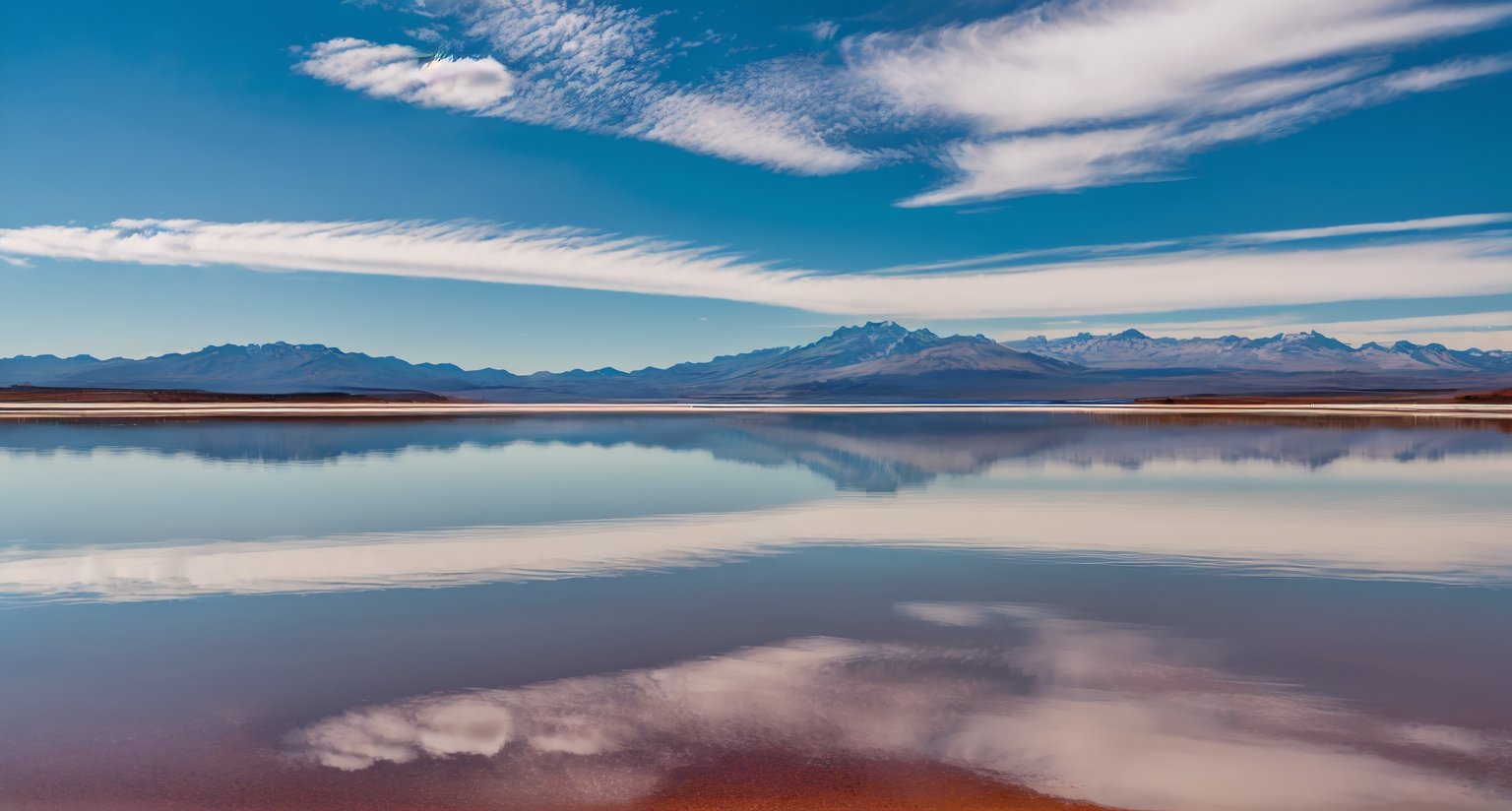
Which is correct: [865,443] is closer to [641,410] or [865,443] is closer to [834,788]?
[834,788]

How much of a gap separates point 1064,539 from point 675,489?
10.5 metres

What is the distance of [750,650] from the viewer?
941 centimetres

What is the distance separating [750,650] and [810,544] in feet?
20.5

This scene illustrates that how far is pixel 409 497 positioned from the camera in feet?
70.2

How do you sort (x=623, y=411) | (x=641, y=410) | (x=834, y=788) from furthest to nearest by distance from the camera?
(x=641, y=410)
(x=623, y=411)
(x=834, y=788)

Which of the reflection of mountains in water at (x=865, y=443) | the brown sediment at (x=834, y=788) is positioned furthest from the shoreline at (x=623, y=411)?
the brown sediment at (x=834, y=788)

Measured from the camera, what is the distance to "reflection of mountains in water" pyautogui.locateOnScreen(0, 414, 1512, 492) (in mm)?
31641

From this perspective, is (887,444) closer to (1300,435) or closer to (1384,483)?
(1384,483)

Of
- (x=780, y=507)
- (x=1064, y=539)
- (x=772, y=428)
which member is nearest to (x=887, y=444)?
(x=772, y=428)

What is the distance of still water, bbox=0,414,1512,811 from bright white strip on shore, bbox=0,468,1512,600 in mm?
102

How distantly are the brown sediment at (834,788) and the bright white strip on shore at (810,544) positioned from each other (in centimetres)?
696

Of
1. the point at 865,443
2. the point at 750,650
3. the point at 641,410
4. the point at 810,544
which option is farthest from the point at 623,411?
the point at 750,650

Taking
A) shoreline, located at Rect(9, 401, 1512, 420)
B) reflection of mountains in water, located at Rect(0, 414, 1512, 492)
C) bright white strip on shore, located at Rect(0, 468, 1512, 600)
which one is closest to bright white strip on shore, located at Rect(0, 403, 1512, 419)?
shoreline, located at Rect(9, 401, 1512, 420)

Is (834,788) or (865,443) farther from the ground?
(865,443)
